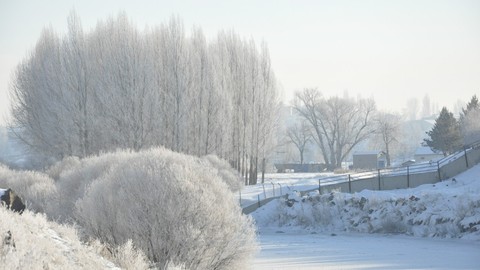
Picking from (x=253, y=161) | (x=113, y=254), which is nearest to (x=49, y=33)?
Answer: (x=253, y=161)

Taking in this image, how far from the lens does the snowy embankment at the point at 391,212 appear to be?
24.3m

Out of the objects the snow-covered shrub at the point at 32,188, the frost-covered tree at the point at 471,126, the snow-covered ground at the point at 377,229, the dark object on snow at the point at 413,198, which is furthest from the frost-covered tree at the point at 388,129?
the snow-covered shrub at the point at 32,188

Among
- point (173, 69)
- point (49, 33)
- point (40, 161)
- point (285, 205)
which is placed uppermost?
point (49, 33)

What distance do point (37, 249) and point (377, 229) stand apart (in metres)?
21.6

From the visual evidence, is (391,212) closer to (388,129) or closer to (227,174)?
(227,174)

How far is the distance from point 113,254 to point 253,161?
124ft

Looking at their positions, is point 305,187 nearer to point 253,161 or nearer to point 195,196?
point 253,161

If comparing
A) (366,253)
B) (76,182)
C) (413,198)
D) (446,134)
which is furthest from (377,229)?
(446,134)

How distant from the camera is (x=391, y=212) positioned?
89.2 feet

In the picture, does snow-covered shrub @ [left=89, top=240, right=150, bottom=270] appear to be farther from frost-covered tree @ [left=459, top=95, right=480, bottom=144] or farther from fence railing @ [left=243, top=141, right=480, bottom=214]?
frost-covered tree @ [left=459, top=95, right=480, bottom=144]

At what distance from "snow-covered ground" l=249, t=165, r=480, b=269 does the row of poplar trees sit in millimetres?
13810

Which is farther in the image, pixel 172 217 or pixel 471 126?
pixel 471 126

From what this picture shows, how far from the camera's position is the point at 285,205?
31000mm

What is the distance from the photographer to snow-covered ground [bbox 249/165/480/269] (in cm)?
1875
